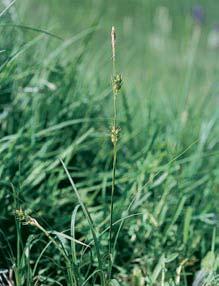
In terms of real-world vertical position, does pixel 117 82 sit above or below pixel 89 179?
above

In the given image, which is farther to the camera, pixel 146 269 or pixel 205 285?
pixel 146 269

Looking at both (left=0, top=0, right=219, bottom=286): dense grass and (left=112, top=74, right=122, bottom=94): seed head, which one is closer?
(left=112, top=74, right=122, bottom=94): seed head

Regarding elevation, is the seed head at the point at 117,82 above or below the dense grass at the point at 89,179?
above

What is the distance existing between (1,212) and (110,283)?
0.41 meters

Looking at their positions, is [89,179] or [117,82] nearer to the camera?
Answer: [117,82]

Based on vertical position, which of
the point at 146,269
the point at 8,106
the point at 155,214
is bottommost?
the point at 146,269

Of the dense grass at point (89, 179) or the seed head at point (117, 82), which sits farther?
the dense grass at point (89, 179)

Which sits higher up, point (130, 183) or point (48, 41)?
point (48, 41)

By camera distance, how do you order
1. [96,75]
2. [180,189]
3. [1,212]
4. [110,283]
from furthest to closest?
[96,75]
[180,189]
[1,212]
[110,283]

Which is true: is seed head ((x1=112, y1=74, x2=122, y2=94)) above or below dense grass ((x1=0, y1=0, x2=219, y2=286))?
above

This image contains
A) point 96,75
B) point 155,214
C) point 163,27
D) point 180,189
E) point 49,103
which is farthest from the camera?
point 163,27

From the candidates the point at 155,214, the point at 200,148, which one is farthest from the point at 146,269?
the point at 200,148

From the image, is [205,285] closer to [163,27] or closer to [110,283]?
[110,283]

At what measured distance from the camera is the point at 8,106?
6.07 feet
